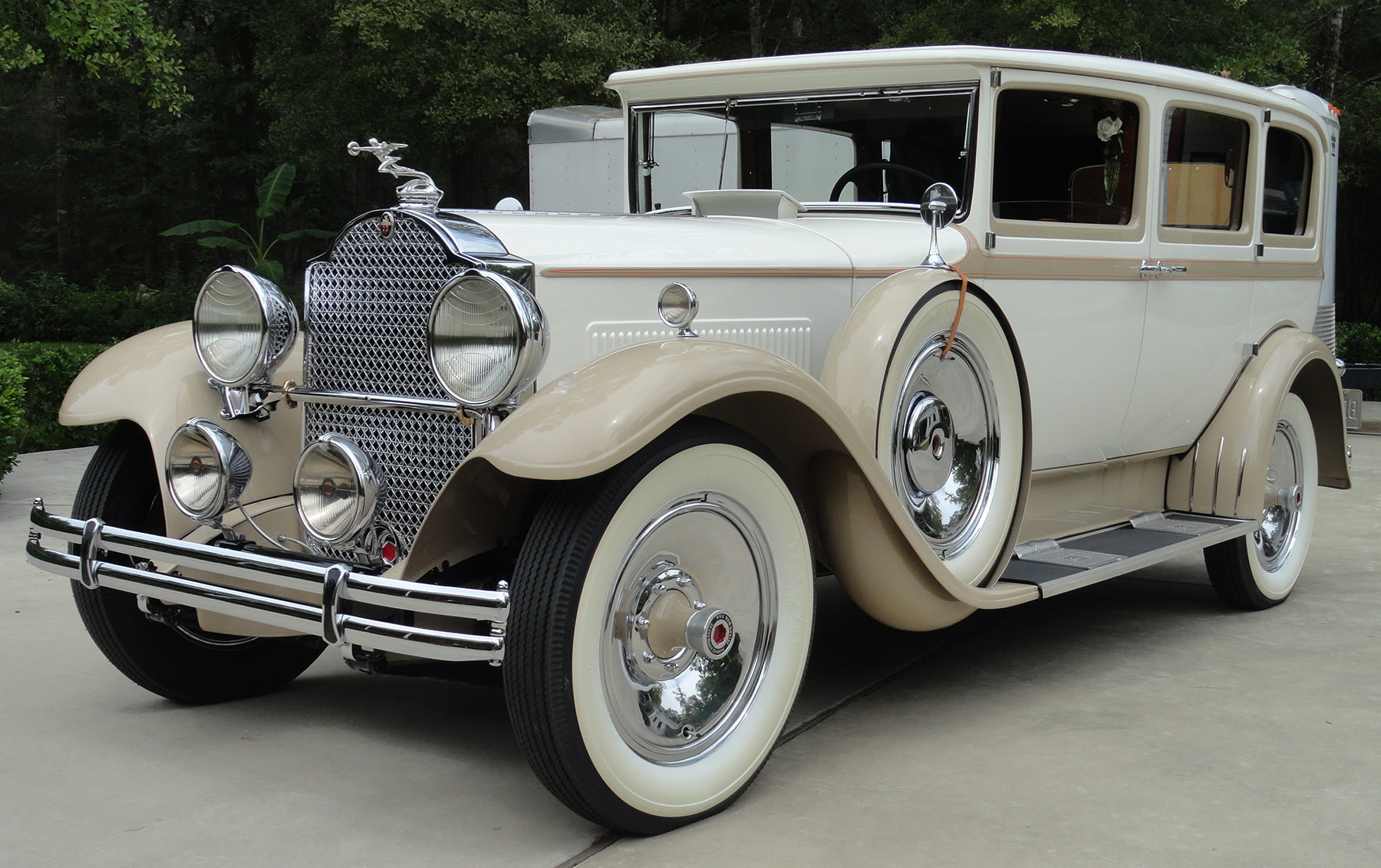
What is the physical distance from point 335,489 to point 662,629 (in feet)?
2.73

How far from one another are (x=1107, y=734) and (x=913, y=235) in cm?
154

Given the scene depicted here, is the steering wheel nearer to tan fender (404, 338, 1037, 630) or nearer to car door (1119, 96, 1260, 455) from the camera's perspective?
car door (1119, 96, 1260, 455)

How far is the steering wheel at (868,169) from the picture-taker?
13.2ft

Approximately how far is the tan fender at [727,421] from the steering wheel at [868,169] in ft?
4.33

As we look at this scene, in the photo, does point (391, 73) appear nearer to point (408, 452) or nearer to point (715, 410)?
point (408, 452)

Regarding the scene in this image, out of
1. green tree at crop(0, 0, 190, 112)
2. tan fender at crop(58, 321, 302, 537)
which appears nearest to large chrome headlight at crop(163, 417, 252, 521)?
tan fender at crop(58, 321, 302, 537)

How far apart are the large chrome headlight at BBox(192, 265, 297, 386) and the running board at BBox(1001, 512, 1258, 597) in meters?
2.14

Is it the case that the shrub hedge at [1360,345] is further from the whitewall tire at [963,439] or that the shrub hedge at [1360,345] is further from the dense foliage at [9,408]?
the dense foliage at [9,408]

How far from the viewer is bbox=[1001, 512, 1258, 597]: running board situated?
3.70 meters

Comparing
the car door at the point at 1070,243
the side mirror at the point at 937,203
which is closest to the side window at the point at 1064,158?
the car door at the point at 1070,243

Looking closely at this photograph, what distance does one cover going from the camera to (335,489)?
2.91m

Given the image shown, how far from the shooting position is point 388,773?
311 centimetres

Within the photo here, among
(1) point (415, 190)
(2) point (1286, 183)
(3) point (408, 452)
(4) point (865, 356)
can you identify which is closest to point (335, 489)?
(3) point (408, 452)

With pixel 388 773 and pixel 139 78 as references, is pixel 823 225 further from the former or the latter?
pixel 139 78
